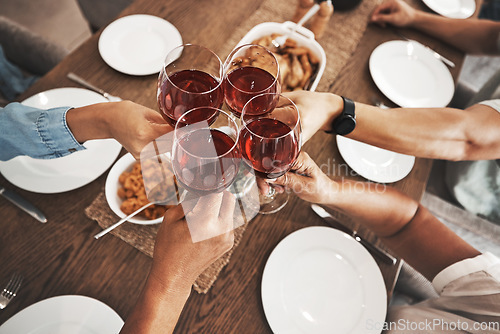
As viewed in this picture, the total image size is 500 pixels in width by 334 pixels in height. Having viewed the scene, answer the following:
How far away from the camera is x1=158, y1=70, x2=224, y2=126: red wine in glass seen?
29.2 inches

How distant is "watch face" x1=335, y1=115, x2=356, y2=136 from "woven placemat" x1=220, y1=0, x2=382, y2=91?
0.26m

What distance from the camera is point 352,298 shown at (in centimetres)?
94

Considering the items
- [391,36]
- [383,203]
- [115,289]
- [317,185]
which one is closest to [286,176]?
[317,185]

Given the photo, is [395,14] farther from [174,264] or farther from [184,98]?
[174,264]

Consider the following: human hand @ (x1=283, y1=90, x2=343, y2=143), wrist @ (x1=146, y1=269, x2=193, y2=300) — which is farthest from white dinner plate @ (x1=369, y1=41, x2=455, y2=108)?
wrist @ (x1=146, y1=269, x2=193, y2=300)

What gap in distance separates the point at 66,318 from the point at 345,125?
0.87 m

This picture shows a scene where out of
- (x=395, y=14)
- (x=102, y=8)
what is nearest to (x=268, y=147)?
(x=395, y=14)

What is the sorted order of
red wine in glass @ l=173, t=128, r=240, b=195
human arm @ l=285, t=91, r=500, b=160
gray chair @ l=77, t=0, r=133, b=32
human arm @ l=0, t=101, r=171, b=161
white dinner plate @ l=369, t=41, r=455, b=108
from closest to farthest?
red wine in glass @ l=173, t=128, r=240, b=195, human arm @ l=0, t=101, r=171, b=161, human arm @ l=285, t=91, r=500, b=160, white dinner plate @ l=369, t=41, r=455, b=108, gray chair @ l=77, t=0, r=133, b=32

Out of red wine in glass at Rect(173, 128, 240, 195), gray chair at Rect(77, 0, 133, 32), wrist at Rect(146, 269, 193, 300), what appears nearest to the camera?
red wine in glass at Rect(173, 128, 240, 195)

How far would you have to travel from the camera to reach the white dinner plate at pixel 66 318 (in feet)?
2.66

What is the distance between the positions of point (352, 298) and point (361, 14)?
113 cm

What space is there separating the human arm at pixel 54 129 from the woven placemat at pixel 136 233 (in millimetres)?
168

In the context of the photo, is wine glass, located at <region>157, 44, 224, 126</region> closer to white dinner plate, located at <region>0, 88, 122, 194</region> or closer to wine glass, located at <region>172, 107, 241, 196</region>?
wine glass, located at <region>172, 107, 241, 196</region>

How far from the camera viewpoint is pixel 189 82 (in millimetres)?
844
